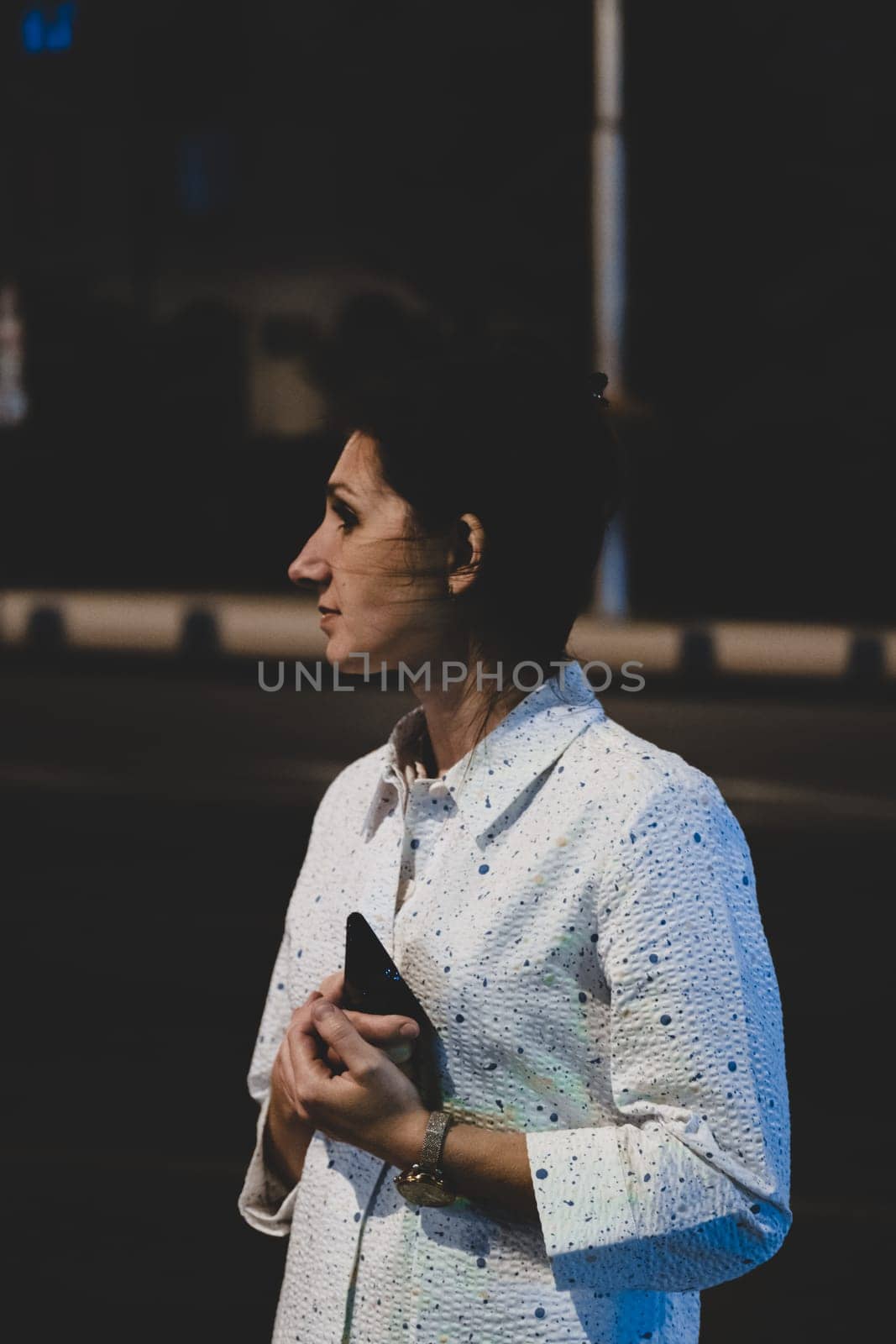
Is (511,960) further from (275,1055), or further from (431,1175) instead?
(275,1055)

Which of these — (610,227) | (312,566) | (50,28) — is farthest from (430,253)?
(312,566)

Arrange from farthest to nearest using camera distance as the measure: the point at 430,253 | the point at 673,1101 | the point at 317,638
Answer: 1. the point at 430,253
2. the point at 317,638
3. the point at 673,1101

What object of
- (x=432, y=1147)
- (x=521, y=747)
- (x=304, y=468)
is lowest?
(x=304, y=468)

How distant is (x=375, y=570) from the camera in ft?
5.71

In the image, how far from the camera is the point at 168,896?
22.3 ft

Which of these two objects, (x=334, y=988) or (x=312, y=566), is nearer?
(x=334, y=988)

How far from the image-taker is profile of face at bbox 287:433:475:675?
1.72 m

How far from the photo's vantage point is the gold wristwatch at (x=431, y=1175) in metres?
1.52

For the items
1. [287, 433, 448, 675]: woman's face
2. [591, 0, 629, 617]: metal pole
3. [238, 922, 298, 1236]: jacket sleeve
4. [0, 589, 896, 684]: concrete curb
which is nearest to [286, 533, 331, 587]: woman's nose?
[287, 433, 448, 675]: woman's face

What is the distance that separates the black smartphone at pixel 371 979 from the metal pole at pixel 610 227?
42.4 ft

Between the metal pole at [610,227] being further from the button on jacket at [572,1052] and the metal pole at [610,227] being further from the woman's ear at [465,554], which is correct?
the button on jacket at [572,1052]

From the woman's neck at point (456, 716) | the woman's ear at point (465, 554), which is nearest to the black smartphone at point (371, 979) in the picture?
the woman's neck at point (456, 716)

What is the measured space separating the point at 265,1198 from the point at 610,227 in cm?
1386

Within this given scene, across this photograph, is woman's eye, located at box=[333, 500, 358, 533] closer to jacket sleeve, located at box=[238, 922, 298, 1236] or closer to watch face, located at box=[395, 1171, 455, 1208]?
jacket sleeve, located at box=[238, 922, 298, 1236]
